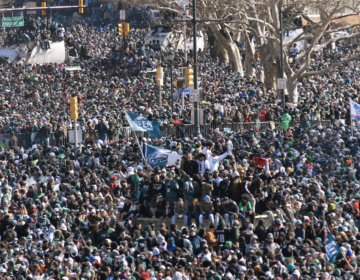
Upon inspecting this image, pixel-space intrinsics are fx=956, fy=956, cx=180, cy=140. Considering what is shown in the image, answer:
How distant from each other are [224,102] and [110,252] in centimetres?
1924

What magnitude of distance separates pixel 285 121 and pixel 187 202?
11.7 meters

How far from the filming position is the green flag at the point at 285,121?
32.4 m

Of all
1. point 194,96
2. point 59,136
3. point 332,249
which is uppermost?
point 194,96

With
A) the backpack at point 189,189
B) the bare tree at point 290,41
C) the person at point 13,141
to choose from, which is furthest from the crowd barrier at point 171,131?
the backpack at point 189,189

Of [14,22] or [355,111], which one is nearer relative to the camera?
[355,111]

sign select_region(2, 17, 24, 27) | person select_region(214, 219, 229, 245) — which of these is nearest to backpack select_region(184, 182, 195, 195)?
person select_region(214, 219, 229, 245)

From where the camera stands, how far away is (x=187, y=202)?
71.8ft

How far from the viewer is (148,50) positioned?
173 ft

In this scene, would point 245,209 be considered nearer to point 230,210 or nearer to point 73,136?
point 230,210

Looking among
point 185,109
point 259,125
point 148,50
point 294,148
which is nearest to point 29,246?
point 294,148

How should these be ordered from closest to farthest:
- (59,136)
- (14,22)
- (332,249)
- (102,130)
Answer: (332,249) < (59,136) < (102,130) < (14,22)

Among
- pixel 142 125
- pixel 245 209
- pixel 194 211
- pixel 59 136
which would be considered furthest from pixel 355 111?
pixel 59 136

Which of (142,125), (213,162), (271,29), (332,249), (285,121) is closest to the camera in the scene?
(332,249)

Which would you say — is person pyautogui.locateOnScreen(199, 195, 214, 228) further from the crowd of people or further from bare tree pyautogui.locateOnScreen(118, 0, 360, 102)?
bare tree pyautogui.locateOnScreen(118, 0, 360, 102)
